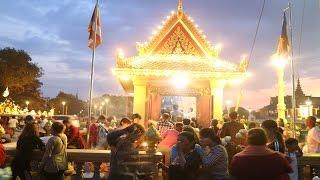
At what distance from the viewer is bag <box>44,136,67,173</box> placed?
7.55 meters

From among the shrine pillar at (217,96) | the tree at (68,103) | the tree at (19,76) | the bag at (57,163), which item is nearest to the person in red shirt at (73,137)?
the bag at (57,163)

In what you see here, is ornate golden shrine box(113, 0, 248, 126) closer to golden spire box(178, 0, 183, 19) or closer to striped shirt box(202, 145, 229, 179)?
golden spire box(178, 0, 183, 19)

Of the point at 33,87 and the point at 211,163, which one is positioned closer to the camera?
the point at 211,163

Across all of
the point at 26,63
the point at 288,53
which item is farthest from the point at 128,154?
the point at 26,63

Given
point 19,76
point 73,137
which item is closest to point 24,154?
point 73,137

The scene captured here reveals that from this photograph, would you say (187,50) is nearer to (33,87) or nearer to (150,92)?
(150,92)

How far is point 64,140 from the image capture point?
8125 millimetres

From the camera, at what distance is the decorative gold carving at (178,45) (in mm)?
19125

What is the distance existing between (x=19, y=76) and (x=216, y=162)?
5970 cm

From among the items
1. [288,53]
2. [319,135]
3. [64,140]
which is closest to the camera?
[64,140]

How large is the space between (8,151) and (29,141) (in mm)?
743

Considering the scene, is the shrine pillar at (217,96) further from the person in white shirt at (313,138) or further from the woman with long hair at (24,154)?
the woman with long hair at (24,154)

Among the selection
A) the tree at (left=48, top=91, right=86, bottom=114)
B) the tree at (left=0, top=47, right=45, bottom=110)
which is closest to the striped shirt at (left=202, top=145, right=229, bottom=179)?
the tree at (left=0, top=47, right=45, bottom=110)

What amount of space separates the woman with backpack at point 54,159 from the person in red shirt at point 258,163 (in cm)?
371
